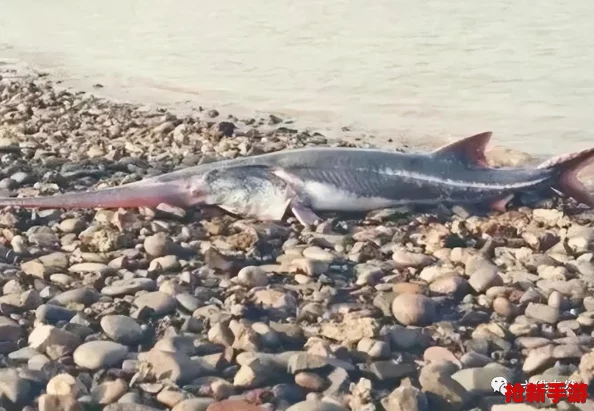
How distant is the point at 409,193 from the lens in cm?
751

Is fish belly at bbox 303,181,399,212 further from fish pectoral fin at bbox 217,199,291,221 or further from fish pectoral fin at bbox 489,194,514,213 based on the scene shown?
fish pectoral fin at bbox 489,194,514,213

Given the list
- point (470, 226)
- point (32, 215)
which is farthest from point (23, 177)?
point (470, 226)

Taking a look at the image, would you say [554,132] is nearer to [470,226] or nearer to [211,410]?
[470,226]

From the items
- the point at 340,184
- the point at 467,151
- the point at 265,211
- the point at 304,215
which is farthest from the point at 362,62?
the point at 304,215

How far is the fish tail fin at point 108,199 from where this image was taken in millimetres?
7328

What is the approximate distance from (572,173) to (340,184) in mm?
1995

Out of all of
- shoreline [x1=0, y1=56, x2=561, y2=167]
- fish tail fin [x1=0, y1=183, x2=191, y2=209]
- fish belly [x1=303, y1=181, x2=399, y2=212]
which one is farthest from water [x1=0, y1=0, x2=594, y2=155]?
fish tail fin [x1=0, y1=183, x2=191, y2=209]

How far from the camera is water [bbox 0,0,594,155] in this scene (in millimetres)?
13625

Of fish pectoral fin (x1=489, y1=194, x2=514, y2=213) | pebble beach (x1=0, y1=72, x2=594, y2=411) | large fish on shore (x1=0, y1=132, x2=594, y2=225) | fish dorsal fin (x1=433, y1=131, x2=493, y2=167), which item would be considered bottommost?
pebble beach (x1=0, y1=72, x2=594, y2=411)

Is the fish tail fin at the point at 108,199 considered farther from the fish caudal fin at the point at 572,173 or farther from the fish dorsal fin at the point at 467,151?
the fish caudal fin at the point at 572,173

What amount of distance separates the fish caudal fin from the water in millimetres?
3907

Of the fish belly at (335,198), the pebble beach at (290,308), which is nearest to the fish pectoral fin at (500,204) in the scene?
the pebble beach at (290,308)

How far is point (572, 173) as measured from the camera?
7570mm

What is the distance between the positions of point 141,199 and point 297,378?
3.45 metres
